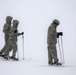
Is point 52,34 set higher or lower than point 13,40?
higher

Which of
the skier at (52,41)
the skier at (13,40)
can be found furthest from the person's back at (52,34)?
Result: the skier at (13,40)

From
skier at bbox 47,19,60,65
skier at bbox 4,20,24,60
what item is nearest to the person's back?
skier at bbox 47,19,60,65

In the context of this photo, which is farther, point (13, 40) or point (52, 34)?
point (13, 40)

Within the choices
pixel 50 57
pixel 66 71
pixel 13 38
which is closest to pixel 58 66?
pixel 50 57

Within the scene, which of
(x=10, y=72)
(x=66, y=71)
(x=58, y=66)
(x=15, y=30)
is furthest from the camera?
(x=15, y=30)

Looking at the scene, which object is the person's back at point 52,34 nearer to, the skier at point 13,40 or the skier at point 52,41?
the skier at point 52,41

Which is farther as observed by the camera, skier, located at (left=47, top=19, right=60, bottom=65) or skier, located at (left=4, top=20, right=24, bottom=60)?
skier, located at (left=4, top=20, right=24, bottom=60)

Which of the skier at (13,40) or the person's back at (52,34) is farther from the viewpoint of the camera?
the skier at (13,40)

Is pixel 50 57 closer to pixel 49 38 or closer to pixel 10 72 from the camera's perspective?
pixel 49 38

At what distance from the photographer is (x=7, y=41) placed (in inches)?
421

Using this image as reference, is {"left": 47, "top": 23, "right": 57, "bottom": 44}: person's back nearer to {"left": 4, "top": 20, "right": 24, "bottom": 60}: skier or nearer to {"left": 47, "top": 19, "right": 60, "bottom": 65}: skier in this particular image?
{"left": 47, "top": 19, "right": 60, "bottom": 65}: skier

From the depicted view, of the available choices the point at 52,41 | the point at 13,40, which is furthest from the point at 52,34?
the point at 13,40

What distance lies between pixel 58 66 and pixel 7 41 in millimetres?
2048

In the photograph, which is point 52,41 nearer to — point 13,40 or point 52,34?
point 52,34
